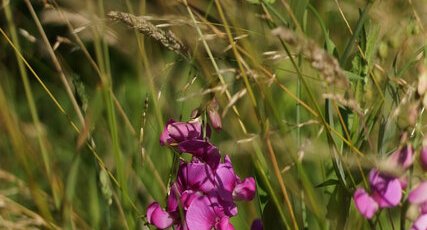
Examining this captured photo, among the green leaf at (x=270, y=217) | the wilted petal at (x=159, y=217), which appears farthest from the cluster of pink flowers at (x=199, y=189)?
the green leaf at (x=270, y=217)

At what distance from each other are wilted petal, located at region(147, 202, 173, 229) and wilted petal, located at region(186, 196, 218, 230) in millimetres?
39

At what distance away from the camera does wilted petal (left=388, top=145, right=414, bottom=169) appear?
3.04 ft

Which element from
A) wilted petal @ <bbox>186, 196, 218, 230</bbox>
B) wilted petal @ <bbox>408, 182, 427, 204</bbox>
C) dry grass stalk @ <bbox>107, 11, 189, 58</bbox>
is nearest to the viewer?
wilted petal @ <bbox>408, 182, 427, 204</bbox>

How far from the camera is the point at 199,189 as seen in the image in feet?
3.54

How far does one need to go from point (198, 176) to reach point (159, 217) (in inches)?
2.7

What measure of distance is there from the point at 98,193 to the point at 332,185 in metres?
0.58

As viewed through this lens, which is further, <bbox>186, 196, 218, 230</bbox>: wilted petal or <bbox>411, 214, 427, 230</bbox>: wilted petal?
<bbox>186, 196, 218, 230</bbox>: wilted petal

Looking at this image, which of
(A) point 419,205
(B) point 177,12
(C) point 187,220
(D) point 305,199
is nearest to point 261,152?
(D) point 305,199

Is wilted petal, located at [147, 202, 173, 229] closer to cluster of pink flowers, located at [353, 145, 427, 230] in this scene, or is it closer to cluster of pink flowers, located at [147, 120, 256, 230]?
cluster of pink flowers, located at [147, 120, 256, 230]

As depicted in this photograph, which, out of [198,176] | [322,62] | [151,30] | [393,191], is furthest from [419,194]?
[151,30]

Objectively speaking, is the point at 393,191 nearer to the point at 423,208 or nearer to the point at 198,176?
the point at 423,208

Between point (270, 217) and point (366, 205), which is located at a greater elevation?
point (366, 205)

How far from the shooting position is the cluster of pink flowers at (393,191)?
92cm

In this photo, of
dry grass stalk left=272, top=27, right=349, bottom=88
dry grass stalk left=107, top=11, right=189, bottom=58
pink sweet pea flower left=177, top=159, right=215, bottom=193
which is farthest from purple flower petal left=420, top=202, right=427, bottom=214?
dry grass stalk left=107, top=11, right=189, bottom=58
